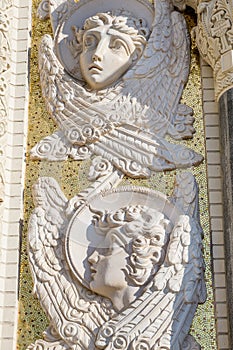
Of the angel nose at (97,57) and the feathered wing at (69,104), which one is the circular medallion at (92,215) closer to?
the feathered wing at (69,104)

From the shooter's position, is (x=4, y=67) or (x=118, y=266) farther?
(x=4, y=67)

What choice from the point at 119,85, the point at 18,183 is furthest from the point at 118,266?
the point at 119,85

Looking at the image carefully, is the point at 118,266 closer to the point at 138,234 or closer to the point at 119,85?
the point at 138,234

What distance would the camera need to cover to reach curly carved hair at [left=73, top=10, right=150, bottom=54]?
7.05 meters

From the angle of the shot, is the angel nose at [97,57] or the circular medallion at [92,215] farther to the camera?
the angel nose at [97,57]

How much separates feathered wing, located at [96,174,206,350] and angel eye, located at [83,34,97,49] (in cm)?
168

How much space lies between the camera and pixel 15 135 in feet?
22.8

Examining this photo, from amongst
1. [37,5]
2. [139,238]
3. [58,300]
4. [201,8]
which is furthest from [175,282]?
[37,5]

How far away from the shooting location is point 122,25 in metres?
7.07

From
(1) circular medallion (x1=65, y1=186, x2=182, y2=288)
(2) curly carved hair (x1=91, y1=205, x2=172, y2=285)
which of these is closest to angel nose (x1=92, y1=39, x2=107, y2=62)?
(1) circular medallion (x1=65, y1=186, x2=182, y2=288)

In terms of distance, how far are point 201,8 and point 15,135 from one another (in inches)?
66.9

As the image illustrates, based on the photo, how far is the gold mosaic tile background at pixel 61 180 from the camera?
6105 millimetres

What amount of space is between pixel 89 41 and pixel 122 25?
0.28m

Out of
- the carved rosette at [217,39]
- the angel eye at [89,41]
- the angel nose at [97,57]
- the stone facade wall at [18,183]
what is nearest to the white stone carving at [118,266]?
the stone facade wall at [18,183]
